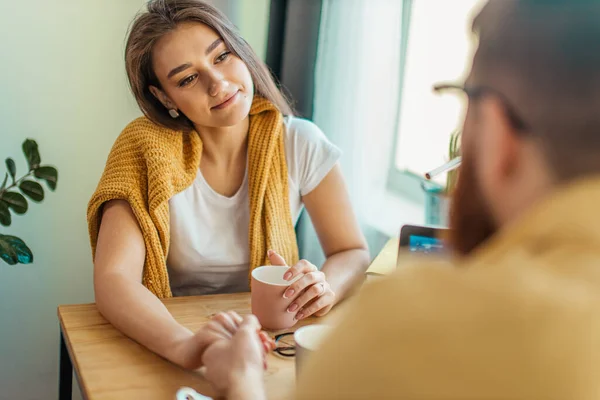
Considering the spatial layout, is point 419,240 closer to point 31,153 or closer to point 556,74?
point 556,74

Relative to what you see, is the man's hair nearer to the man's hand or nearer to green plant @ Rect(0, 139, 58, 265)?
the man's hand

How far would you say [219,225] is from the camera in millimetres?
1501

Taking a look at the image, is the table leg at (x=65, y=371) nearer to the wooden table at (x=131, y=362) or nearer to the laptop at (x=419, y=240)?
the wooden table at (x=131, y=362)

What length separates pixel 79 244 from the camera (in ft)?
7.33

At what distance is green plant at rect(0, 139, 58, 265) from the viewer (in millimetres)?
1843

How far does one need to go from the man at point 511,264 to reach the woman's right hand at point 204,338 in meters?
0.49

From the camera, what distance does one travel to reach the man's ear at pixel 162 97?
1.49m

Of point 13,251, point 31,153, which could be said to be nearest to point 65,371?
point 13,251

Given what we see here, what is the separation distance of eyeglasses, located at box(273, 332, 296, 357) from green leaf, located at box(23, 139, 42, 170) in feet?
3.97

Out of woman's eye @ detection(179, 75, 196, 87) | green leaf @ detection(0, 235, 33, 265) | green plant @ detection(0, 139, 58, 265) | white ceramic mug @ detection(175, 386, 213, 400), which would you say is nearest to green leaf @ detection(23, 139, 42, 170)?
green plant @ detection(0, 139, 58, 265)

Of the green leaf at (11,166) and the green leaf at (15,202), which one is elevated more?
the green leaf at (11,166)

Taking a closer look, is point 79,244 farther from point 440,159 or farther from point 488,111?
point 488,111

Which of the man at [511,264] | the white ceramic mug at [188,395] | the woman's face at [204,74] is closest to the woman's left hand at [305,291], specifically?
the white ceramic mug at [188,395]

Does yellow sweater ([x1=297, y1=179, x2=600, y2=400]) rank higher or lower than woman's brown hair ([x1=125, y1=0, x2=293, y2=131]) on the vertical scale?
lower
